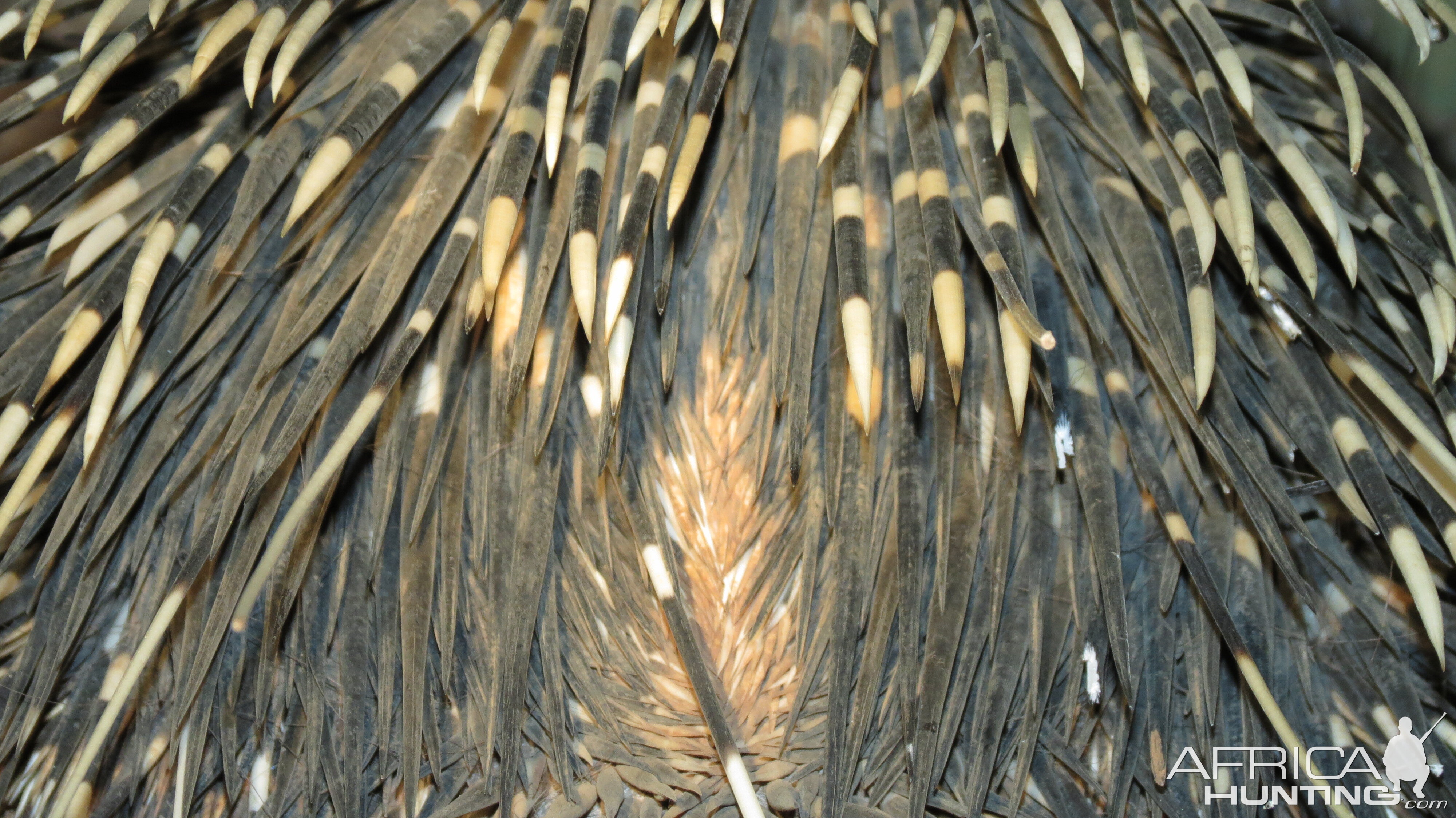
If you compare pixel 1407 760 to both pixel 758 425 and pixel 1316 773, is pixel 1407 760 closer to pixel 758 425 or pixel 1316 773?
pixel 1316 773

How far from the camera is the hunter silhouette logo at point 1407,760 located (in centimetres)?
72

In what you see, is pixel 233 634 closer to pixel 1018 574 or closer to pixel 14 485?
pixel 14 485

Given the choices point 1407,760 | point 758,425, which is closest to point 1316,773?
point 1407,760

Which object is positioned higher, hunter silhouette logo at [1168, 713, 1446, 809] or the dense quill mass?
the dense quill mass

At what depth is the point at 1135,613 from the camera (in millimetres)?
775

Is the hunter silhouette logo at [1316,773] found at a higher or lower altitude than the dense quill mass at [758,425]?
lower

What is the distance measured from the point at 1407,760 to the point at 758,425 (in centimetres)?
54

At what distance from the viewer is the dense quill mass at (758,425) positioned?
71cm

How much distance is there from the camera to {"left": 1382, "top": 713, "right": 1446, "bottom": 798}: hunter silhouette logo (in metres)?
0.72

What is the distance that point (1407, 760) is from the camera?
0.73m

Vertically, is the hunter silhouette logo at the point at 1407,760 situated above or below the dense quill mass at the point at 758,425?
below

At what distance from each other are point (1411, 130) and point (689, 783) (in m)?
0.70

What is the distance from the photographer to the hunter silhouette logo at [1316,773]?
2.38ft

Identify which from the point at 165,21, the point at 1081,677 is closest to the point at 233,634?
the point at 165,21
